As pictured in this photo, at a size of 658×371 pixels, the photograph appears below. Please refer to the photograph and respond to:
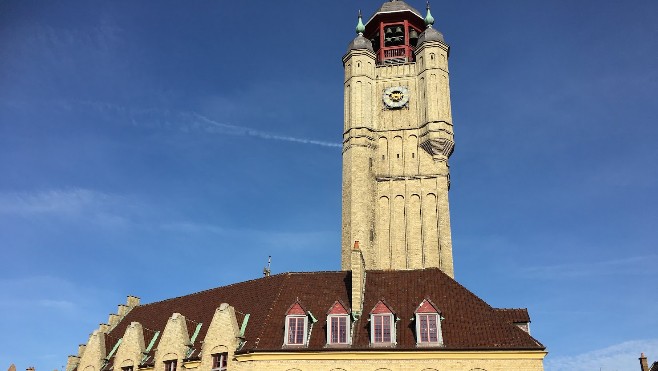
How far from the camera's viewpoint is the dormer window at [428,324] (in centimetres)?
3709

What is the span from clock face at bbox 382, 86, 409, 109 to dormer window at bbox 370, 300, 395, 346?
3875 cm

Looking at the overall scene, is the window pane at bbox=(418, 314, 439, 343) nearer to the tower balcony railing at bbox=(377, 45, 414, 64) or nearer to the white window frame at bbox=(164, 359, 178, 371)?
the white window frame at bbox=(164, 359, 178, 371)

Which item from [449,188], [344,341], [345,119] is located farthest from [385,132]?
[344,341]

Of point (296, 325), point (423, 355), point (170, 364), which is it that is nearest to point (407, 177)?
point (296, 325)

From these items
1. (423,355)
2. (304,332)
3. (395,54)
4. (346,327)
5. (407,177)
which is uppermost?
(395,54)

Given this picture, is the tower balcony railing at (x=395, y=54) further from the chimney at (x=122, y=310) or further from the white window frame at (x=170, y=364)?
the white window frame at (x=170, y=364)

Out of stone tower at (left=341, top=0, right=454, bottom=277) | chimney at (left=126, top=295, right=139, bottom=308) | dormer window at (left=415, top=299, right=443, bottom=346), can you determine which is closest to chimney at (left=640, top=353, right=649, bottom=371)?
stone tower at (left=341, top=0, right=454, bottom=277)

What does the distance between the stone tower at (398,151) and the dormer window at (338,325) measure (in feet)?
80.1

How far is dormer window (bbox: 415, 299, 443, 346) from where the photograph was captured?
122ft

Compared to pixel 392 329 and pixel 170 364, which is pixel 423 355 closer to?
pixel 392 329

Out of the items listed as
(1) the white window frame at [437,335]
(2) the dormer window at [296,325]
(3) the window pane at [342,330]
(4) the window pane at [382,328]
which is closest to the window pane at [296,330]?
(2) the dormer window at [296,325]

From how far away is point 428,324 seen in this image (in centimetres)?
3762

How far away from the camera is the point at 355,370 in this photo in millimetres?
36719

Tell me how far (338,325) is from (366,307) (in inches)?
116
